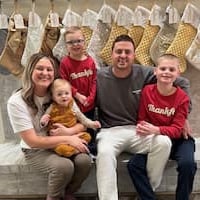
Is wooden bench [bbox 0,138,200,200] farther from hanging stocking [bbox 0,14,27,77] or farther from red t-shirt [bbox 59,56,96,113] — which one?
hanging stocking [bbox 0,14,27,77]

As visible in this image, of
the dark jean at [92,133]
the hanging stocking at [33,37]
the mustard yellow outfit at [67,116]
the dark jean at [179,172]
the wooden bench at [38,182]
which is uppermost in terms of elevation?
the hanging stocking at [33,37]

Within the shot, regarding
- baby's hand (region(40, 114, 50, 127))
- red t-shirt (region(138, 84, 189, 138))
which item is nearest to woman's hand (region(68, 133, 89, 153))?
baby's hand (region(40, 114, 50, 127))

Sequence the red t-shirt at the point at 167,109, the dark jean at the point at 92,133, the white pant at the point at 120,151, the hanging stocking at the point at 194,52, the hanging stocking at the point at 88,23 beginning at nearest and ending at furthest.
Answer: the white pant at the point at 120,151 → the red t-shirt at the point at 167,109 → the dark jean at the point at 92,133 → the hanging stocking at the point at 194,52 → the hanging stocking at the point at 88,23

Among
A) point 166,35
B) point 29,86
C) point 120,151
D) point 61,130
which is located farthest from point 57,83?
point 166,35

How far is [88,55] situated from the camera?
2889 mm

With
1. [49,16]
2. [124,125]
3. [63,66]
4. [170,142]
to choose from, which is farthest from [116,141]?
[49,16]

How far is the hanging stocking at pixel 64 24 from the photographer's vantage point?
2.95 meters

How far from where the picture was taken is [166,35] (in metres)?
3.03

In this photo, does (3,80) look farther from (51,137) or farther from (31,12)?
(51,137)

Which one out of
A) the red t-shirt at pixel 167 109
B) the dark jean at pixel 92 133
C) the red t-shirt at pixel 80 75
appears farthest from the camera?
the red t-shirt at pixel 80 75

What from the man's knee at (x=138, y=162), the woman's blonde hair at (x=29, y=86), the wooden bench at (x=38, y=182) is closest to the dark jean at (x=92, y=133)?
the wooden bench at (x=38, y=182)

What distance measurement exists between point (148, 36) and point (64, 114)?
0.83m

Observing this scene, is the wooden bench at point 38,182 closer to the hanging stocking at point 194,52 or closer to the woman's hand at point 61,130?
the woman's hand at point 61,130

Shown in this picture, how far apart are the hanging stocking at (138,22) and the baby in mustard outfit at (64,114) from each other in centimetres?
71
